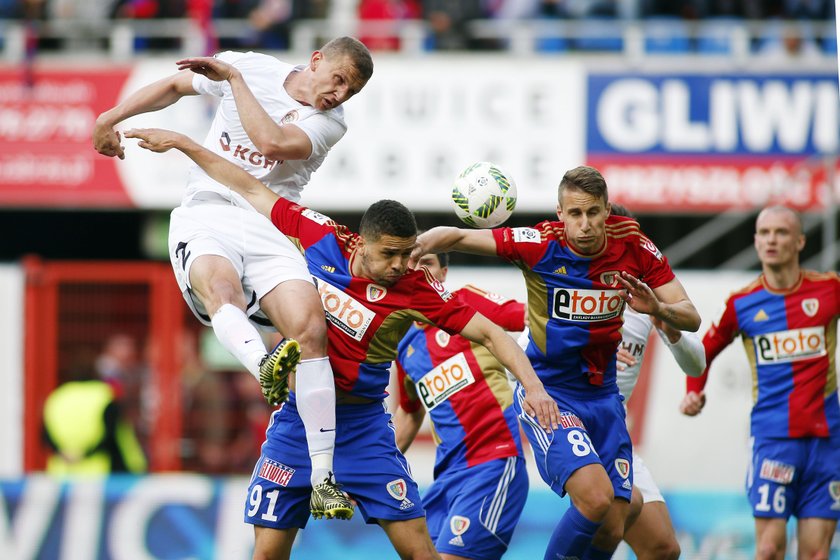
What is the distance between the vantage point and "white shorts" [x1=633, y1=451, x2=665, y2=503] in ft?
27.5

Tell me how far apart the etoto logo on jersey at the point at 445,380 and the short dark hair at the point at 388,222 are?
1450 mm

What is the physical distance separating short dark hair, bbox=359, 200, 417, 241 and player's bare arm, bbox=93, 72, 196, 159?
145 centimetres

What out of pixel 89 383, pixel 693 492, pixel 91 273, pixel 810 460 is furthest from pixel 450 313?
pixel 91 273

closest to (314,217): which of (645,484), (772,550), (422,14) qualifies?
(645,484)

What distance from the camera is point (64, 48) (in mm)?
17016

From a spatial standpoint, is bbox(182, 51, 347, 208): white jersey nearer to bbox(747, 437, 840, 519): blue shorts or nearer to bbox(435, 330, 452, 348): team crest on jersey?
bbox(435, 330, 452, 348): team crest on jersey

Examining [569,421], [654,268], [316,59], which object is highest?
[316,59]

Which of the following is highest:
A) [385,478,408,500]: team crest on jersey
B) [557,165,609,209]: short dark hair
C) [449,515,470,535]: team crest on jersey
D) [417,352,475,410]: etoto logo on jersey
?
[557,165,609,209]: short dark hair

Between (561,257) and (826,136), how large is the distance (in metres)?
9.35

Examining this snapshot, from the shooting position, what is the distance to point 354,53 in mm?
7238

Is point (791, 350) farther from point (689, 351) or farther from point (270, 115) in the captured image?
point (270, 115)

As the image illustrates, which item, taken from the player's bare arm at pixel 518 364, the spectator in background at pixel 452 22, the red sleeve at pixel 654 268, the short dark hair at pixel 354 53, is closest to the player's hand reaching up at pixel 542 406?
the player's bare arm at pixel 518 364

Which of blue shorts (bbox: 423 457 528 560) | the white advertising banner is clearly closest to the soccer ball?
blue shorts (bbox: 423 457 528 560)

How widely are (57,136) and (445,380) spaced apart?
32.0ft
